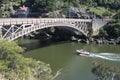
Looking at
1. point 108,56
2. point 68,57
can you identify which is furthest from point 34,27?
point 108,56

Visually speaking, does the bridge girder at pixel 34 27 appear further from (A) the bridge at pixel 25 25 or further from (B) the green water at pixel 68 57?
(B) the green water at pixel 68 57

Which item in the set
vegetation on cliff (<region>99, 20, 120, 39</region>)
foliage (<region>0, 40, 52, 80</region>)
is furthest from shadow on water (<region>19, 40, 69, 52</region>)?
foliage (<region>0, 40, 52, 80</region>)

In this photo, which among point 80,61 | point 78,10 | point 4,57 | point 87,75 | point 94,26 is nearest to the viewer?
point 4,57

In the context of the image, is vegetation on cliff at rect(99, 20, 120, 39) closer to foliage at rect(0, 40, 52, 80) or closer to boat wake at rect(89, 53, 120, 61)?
boat wake at rect(89, 53, 120, 61)

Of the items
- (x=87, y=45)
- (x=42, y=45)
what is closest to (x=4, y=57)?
(x=42, y=45)

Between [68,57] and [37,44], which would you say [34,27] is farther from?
[37,44]

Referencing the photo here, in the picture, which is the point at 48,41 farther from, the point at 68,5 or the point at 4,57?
the point at 4,57
